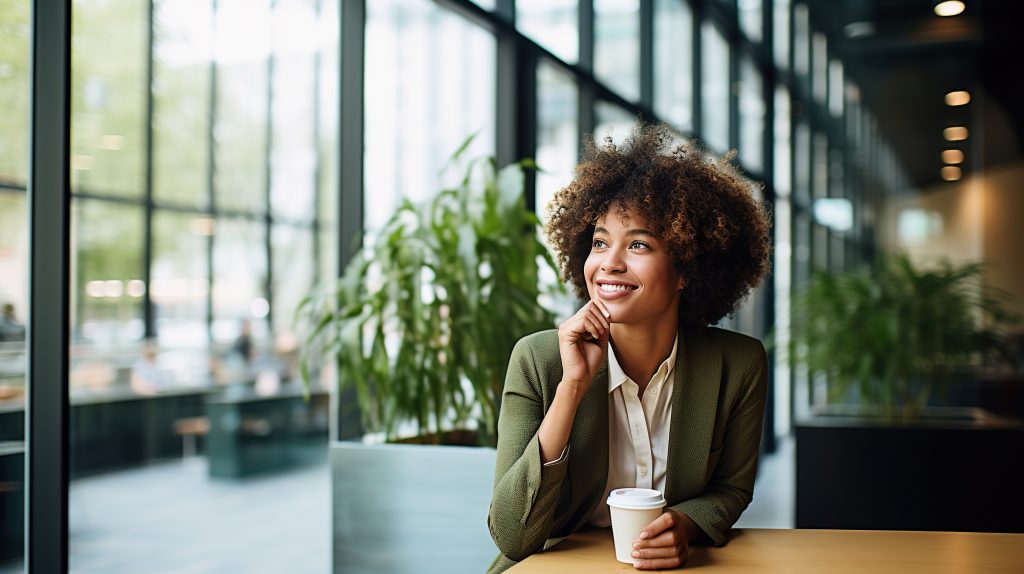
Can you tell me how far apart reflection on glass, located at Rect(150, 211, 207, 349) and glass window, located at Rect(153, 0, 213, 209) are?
20cm

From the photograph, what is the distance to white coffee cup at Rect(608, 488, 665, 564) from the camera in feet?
4.58

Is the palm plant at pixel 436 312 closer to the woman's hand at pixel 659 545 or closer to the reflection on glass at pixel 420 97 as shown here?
the reflection on glass at pixel 420 97

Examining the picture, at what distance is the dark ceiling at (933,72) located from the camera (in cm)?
559

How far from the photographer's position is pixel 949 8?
19.6 ft

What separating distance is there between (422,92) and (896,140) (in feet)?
10.9

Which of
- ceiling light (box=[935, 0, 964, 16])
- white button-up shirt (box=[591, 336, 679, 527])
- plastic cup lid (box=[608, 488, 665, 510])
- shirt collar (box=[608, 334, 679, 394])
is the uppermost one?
ceiling light (box=[935, 0, 964, 16])

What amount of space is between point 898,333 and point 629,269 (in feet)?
11.7

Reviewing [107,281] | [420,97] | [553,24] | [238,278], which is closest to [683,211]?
[553,24]

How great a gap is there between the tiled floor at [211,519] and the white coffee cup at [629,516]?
1.44 meters

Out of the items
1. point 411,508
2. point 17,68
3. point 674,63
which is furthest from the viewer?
point 674,63

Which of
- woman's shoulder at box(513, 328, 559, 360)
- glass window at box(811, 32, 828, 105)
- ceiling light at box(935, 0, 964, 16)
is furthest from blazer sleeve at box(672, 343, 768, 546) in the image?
glass window at box(811, 32, 828, 105)

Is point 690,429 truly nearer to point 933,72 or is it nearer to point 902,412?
point 902,412

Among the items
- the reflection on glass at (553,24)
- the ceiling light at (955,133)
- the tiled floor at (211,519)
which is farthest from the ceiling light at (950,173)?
the reflection on glass at (553,24)

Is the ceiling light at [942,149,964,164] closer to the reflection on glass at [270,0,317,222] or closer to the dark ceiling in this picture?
the dark ceiling
